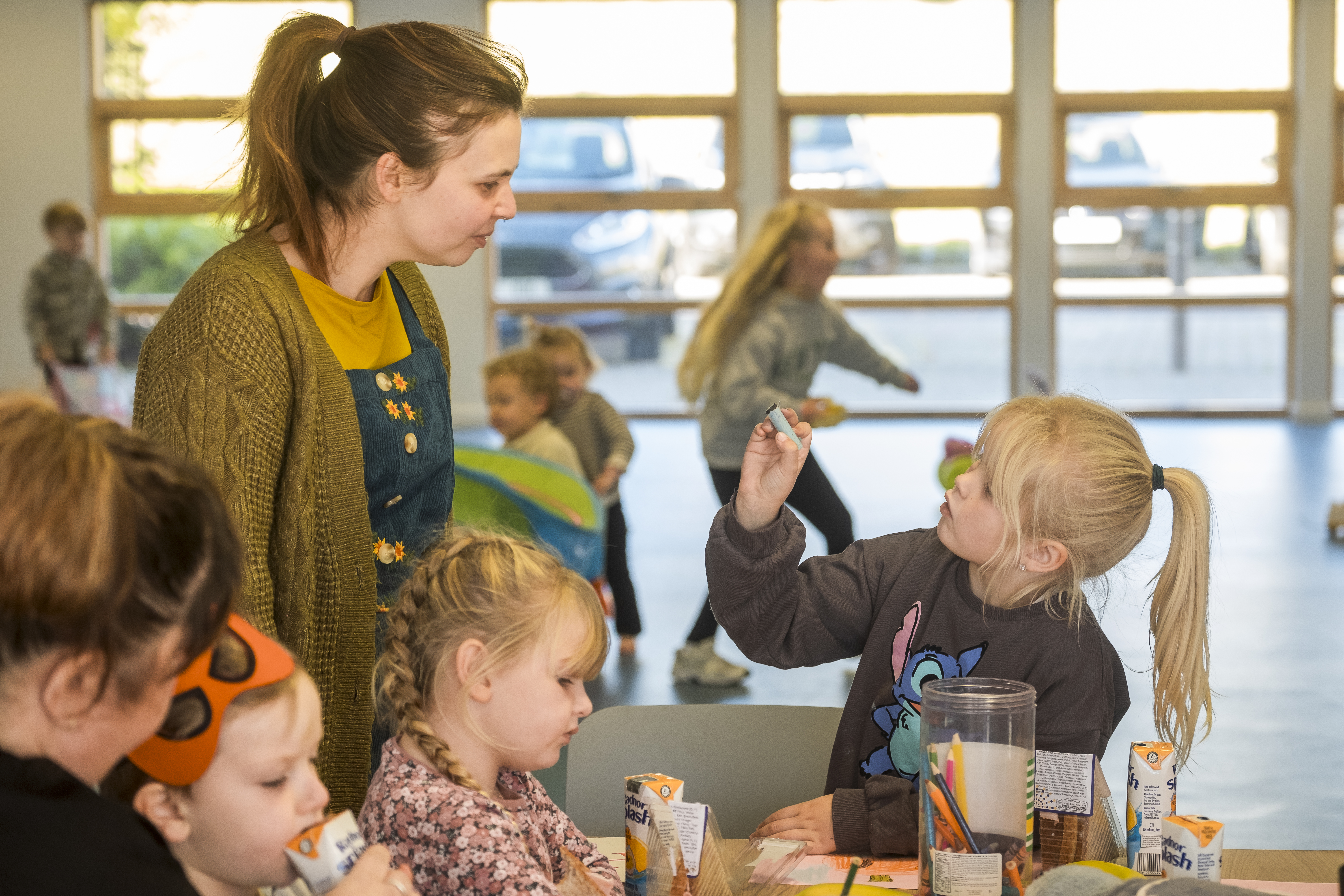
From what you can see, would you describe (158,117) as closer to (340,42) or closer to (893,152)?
(893,152)

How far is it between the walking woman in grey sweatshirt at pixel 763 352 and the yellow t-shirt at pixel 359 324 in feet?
6.86

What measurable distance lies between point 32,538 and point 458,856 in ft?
1.58

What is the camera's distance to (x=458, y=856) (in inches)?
41.8

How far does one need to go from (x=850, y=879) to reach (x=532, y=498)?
1988 mm

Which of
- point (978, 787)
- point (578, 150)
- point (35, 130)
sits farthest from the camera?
point (578, 150)

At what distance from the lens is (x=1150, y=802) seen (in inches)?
45.6

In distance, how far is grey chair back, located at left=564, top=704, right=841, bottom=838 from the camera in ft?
5.11

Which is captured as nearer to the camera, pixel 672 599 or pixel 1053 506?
pixel 1053 506

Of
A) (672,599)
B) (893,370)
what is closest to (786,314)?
(893,370)

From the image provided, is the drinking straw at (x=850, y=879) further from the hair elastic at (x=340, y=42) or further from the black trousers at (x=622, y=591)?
the black trousers at (x=622, y=591)

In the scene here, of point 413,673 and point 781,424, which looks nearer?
point 413,673

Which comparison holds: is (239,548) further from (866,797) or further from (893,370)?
(893,370)

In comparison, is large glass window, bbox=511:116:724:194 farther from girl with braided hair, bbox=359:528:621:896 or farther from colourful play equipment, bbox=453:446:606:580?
girl with braided hair, bbox=359:528:621:896

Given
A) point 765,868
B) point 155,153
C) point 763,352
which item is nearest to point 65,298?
point 155,153
